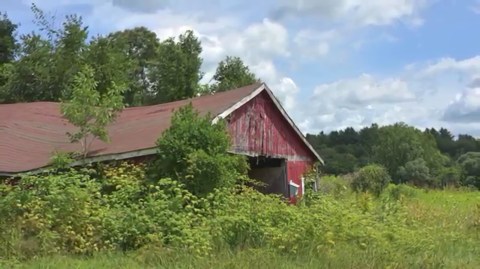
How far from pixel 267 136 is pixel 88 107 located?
6872 mm

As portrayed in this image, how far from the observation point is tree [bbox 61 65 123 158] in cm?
1670

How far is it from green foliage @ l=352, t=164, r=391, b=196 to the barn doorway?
331 inches

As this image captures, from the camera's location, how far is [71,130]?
21.6m

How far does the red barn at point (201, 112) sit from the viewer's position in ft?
58.6

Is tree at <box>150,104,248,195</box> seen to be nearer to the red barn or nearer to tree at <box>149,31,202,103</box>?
the red barn

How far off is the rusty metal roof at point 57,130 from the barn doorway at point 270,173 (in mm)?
2981

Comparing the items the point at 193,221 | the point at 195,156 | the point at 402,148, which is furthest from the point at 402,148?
the point at 193,221

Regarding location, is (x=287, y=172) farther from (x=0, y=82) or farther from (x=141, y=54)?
(x=141, y=54)

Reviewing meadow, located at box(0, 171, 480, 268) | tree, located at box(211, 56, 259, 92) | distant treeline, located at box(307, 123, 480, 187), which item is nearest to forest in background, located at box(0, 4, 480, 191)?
tree, located at box(211, 56, 259, 92)

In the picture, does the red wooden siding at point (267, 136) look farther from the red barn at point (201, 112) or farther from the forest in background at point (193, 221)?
the forest in background at point (193, 221)

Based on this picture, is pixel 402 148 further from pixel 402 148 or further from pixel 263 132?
pixel 263 132

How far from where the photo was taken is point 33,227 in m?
10.7

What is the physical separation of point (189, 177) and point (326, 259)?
606 cm

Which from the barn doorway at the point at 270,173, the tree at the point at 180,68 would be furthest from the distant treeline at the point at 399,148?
the barn doorway at the point at 270,173
